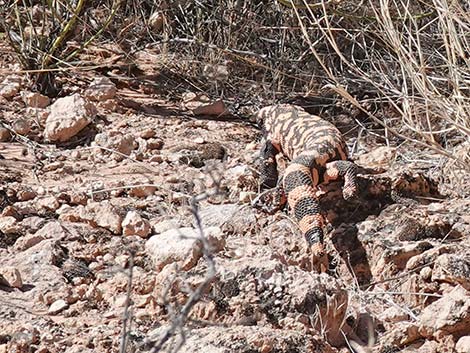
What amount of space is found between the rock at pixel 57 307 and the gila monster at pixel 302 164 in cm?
113

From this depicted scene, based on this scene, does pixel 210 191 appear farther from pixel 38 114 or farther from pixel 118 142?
pixel 38 114

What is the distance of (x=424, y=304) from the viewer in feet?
11.5

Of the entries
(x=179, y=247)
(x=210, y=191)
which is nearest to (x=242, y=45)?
(x=179, y=247)

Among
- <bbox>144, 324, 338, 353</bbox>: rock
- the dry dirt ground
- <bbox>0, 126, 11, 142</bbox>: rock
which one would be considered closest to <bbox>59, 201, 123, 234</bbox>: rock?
the dry dirt ground

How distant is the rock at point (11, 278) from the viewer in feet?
11.1

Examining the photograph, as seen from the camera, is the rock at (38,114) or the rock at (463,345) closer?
the rock at (463,345)

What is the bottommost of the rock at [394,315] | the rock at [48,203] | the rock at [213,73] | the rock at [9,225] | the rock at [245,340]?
the rock at [213,73]

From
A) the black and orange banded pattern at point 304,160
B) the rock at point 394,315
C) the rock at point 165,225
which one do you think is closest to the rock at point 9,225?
the rock at point 165,225

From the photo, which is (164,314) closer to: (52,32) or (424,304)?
(424,304)

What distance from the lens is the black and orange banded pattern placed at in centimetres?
409

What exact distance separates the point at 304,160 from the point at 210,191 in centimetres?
259

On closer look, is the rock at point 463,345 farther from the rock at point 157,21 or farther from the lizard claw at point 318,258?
the rock at point 157,21

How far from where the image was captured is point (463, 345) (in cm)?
307

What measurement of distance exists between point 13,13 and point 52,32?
627 mm
